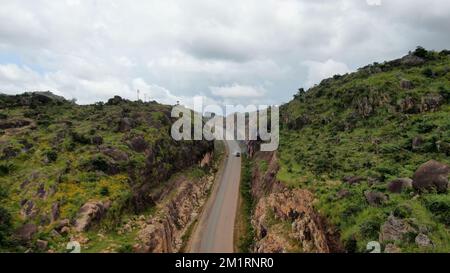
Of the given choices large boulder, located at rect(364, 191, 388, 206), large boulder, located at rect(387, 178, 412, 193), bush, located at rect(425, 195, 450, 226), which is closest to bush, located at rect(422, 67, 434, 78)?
large boulder, located at rect(387, 178, 412, 193)

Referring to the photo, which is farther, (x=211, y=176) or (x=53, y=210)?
(x=211, y=176)

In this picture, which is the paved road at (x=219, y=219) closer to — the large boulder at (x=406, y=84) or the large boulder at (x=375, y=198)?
the large boulder at (x=375, y=198)

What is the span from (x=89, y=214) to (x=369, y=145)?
37393 mm

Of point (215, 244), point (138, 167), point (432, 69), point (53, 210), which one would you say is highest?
point (432, 69)

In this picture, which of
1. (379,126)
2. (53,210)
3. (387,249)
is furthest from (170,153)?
(387,249)

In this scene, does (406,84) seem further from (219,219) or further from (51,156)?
(51,156)

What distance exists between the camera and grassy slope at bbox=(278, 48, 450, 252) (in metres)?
31.5

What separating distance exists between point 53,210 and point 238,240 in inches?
1005

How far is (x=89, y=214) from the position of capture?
43969 millimetres

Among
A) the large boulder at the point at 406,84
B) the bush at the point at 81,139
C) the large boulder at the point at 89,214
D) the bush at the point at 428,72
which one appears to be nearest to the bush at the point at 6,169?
the bush at the point at 81,139

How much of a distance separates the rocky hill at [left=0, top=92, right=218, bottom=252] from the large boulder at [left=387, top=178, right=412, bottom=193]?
26657mm

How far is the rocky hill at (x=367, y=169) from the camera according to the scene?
30891 millimetres
